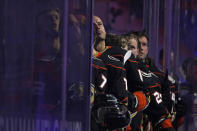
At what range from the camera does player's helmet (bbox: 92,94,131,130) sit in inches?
52.2

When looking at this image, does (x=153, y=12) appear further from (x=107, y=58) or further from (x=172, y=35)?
(x=107, y=58)

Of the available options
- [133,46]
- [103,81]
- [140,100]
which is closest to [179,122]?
[133,46]

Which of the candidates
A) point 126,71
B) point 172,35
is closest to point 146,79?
point 126,71

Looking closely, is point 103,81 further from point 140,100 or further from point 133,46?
point 133,46

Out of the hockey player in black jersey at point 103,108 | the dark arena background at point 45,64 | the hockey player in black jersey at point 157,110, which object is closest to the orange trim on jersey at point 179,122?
the hockey player in black jersey at point 157,110

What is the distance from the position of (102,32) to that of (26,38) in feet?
3.14

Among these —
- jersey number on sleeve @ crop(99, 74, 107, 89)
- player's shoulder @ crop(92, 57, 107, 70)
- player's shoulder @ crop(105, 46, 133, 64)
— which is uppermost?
player's shoulder @ crop(105, 46, 133, 64)

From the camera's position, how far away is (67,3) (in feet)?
2.98

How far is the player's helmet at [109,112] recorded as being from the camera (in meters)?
1.33

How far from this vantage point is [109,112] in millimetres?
1431

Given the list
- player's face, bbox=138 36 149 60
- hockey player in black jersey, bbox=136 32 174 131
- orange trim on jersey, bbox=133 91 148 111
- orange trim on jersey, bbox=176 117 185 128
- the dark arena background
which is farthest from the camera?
orange trim on jersey, bbox=176 117 185 128

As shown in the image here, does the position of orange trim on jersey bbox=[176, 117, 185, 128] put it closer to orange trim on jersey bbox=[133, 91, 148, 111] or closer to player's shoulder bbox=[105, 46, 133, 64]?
orange trim on jersey bbox=[133, 91, 148, 111]

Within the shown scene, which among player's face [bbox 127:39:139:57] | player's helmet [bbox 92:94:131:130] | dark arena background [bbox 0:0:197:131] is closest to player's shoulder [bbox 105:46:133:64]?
player's helmet [bbox 92:94:131:130]

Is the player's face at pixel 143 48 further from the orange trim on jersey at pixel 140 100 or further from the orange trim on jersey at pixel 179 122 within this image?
the orange trim on jersey at pixel 179 122
